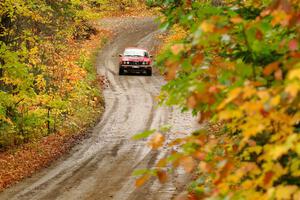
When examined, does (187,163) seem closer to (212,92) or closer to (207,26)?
(212,92)

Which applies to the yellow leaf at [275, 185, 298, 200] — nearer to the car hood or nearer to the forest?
the forest

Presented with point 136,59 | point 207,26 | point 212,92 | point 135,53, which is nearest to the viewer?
point 207,26

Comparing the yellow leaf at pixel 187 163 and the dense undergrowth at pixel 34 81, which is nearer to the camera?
the yellow leaf at pixel 187 163

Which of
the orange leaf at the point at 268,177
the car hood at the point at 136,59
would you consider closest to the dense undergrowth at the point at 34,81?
the car hood at the point at 136,59

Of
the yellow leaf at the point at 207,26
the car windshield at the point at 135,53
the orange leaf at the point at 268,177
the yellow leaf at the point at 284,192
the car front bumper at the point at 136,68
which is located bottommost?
the car front bumper at the point at 136,68

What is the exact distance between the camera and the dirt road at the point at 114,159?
1280 cm

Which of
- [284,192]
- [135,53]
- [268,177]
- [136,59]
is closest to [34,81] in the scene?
[136,59]

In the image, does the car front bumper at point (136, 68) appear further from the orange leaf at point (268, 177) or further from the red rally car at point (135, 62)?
the orange leaf at point (268, 177)

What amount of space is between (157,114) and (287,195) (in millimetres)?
20721

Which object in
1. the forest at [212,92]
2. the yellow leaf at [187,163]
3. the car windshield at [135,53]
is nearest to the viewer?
the forest at [212,92]

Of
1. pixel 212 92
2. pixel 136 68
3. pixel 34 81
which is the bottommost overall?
pixel 136 68

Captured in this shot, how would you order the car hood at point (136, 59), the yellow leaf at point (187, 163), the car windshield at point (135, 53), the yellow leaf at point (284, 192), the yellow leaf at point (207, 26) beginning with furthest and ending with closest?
the car windshield at point (135, 53) < the car hood at point (136, 59) < the yellow leaf at point (187, 163) < the yellow leaf at point (207, 26) < the yellow leaf at point (284, 192)

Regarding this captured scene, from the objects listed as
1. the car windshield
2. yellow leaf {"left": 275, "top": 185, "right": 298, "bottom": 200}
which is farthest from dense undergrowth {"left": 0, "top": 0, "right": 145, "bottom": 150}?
yellow leaf {"left": 275, "top": 185, "right": 298, "bottom": 200}

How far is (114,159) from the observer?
1652cm
